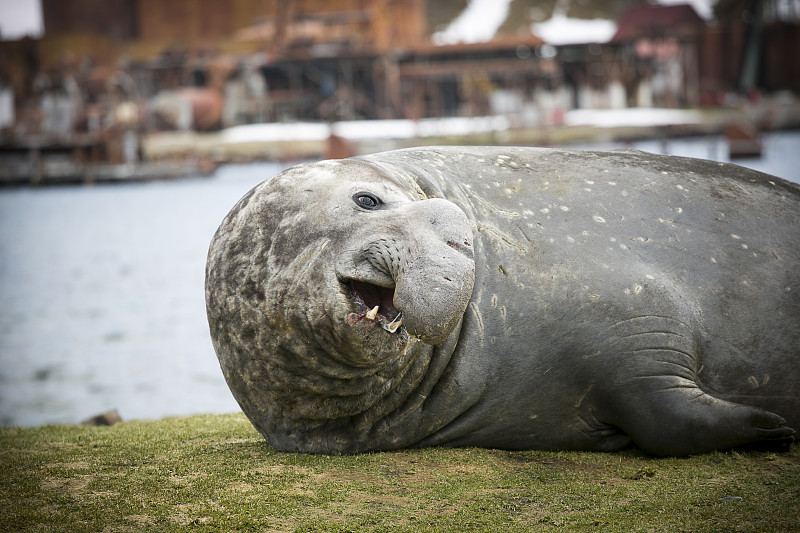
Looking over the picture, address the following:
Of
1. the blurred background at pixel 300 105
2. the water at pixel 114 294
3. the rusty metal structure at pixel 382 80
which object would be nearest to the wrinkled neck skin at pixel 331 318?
the water at pixel 114 294

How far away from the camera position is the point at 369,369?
3.11 m

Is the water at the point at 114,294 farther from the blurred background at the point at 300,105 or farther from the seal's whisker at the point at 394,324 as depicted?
the seal's whisker at the point at 394,324

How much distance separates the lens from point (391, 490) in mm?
2838

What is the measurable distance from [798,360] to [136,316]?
47.5 ft

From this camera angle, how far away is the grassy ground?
254 cm

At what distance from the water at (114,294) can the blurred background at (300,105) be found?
17 cm

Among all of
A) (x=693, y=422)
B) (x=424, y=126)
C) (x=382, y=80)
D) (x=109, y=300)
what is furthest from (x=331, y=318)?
(x=382, y=80)

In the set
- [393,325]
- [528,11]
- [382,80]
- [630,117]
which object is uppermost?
[528,11]

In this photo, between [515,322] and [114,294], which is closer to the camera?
[515,322]

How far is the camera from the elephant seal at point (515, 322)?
3.01m

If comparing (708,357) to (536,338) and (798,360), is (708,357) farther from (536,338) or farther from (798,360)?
(536,338)

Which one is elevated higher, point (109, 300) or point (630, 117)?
point (630, 117)

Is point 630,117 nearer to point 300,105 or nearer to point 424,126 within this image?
point 424,126

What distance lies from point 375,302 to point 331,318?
0.54 ft
